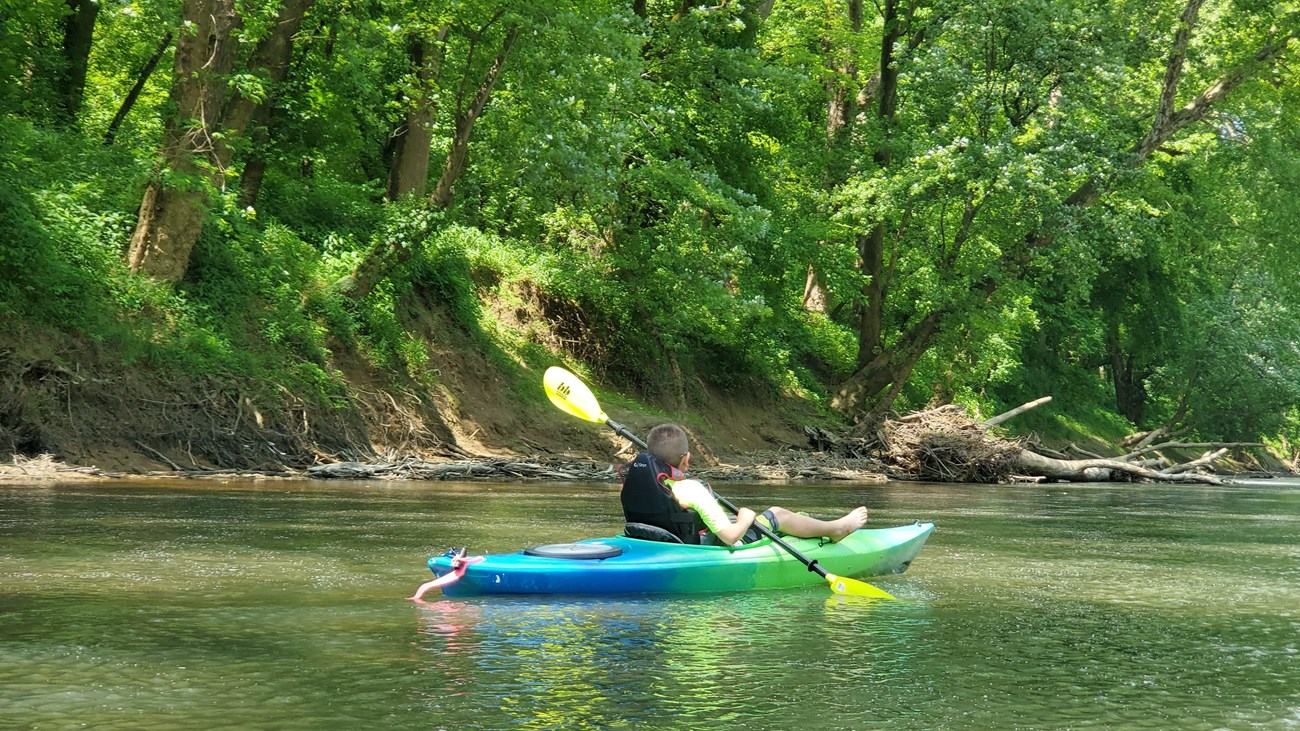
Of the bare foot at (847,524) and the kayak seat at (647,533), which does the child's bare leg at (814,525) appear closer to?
the bare foot at (847,524)

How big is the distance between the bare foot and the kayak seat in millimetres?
1210

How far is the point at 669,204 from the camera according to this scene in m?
20.6

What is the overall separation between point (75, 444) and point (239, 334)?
3.15m

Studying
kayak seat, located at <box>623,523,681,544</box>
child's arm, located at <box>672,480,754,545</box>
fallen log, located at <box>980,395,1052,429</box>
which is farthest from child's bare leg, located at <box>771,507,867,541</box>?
fallen log, located at <box>980,395,1052,429</box>

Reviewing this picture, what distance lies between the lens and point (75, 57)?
17.8 meters

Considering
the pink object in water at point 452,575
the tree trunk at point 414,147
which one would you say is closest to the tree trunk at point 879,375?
the tree trunk at point 414,147

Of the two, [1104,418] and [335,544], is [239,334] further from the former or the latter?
[1104,418]

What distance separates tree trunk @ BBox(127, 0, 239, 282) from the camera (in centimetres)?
1498

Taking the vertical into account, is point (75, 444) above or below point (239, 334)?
below

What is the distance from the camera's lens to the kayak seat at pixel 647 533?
292 inches

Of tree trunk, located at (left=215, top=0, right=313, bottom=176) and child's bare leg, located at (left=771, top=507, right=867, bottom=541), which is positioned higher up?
tree trunk, located at (left=215, top=0, right=313, bottom=176)

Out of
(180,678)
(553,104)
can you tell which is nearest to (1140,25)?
(553,104)

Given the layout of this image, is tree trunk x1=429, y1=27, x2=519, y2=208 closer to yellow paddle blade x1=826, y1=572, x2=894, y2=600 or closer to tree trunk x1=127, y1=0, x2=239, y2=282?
tree trunk x1=127, y1=0, x2=239, y2=282

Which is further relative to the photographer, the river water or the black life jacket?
the black life jacket
